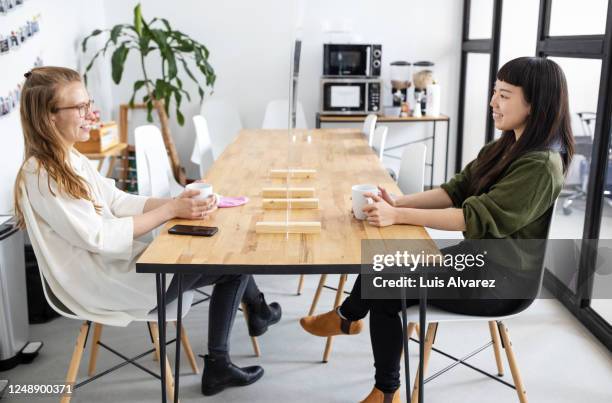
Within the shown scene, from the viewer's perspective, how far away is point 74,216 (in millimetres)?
1734

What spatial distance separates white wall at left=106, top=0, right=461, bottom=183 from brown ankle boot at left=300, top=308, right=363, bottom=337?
10.5 ft

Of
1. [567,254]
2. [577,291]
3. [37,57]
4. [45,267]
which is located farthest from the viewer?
[37,57]

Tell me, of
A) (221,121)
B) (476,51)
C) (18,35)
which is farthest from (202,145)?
(476,51)

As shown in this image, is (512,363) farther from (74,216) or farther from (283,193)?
(74,216)

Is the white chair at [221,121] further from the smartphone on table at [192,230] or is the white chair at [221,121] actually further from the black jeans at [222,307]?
the smartphone on table at [192,230]

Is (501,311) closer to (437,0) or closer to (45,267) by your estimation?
(45,267)

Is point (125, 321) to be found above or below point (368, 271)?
below

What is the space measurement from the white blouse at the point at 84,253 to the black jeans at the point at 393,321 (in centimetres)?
68

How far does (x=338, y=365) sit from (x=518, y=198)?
108 centimetres

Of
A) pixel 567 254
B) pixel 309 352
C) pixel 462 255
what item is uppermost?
pixel 462 255

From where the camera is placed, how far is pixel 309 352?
2.56 metres

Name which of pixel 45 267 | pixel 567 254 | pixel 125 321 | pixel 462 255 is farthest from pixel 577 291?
pixel 45 267

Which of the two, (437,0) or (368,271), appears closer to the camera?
(368,271)

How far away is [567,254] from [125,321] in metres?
2.17
